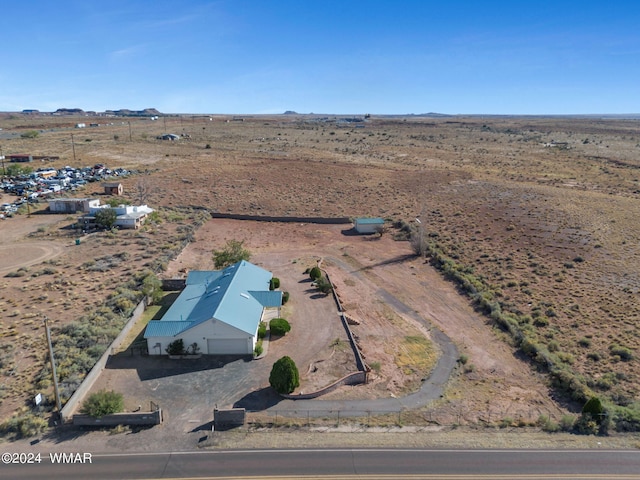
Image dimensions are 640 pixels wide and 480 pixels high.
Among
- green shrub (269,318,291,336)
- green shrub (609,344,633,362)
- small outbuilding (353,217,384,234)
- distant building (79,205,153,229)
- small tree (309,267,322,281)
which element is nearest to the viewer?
green shrub (609,344,633,362)

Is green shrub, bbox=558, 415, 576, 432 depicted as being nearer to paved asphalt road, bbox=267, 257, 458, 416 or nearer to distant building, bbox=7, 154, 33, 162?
paved asphalt road, bbox=267, 257, 458, 416

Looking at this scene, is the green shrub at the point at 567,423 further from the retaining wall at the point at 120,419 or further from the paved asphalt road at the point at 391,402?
the retaining wall at the point at 120,419

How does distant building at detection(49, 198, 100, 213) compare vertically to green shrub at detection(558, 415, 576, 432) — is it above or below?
above

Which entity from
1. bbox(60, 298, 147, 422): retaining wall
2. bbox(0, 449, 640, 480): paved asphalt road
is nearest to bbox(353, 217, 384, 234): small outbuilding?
bbox(60, 298, 147, 422): retaining wall

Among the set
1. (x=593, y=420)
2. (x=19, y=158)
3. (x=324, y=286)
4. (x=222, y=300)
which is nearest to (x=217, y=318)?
(x=222, y=300)

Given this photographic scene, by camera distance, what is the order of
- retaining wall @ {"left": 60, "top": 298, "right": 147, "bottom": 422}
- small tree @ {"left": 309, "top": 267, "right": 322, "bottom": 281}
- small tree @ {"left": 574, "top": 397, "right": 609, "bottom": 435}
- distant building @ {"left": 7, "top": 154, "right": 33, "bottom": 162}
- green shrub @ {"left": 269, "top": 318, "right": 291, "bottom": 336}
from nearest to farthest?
small tree @ {"left": 574, "top": 397, "right": 609, "bottom": 435}, retaining wall @ {"left": 60, "top": 298, "right": 147, "bottom": 422}, green shrub @ {"left": 269, "top": 318, "right": 291, "bottom": 336}, small tree @ {"left": 309, "top": 267, "right": 322, "bottom": 281}, distant building @ {"left": 7, "top": 154, "right": 33, "bottom": 162}

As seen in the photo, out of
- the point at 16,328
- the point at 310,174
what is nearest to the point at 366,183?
the point at 310,174

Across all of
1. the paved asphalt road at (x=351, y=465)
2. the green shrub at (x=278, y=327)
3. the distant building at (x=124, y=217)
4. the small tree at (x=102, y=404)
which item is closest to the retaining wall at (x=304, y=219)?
the distant building at (x=124, y=217)
